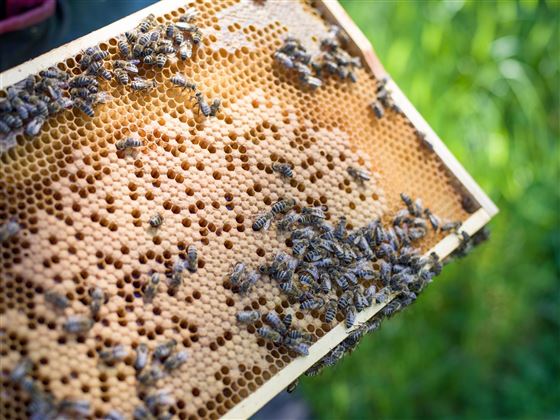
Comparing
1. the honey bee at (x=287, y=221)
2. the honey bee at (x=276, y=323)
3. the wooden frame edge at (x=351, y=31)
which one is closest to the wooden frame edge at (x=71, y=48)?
the wooden frame edge at (x=351, y=31)

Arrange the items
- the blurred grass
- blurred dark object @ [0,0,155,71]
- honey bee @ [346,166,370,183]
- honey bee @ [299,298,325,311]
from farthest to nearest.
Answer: the blurred grass
blurred dark object @ [0,0,155,71]
honey bee @ [346,166,370,183]
honey bee @ [299,298,325,311]

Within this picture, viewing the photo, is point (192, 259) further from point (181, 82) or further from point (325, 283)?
point (181, 82)

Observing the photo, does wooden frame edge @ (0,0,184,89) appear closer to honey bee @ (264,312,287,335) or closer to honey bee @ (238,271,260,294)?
honey bee @ (238,271,260,294)

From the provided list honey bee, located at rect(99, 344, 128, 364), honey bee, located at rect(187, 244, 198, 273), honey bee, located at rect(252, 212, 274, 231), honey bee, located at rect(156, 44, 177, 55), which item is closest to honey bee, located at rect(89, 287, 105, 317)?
honey bee, located at rect(99, 344, 128, 364)

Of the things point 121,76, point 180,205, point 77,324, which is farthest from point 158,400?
point 121,76

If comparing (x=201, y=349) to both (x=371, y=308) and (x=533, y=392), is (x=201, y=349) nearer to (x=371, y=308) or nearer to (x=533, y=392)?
(x=371, y=308)

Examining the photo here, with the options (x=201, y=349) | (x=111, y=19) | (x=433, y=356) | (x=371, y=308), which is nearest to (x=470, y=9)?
(x=433, y=356)

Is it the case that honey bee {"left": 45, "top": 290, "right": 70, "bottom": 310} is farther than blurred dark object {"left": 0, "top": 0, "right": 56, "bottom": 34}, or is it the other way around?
blurred dark object {"left": 0, "top": 0, "right": 56, "bottom": 34}
